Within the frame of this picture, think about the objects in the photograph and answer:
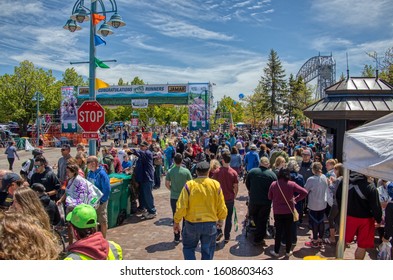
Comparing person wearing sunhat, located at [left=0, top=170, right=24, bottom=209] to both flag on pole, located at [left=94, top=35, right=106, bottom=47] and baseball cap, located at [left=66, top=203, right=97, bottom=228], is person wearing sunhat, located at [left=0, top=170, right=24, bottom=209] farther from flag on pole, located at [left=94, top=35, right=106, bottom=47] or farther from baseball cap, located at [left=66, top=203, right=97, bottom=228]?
flag on pole, located at [left=94, top=35, right=106, bottom=47]

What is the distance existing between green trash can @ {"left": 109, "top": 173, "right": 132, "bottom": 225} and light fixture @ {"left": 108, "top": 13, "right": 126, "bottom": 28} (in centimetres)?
375

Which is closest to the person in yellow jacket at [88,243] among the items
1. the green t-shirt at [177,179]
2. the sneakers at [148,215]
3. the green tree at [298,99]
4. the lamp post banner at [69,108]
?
the green t-shirt at [177,179]

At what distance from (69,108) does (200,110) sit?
45.5ft

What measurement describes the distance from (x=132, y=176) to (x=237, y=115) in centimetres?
6877

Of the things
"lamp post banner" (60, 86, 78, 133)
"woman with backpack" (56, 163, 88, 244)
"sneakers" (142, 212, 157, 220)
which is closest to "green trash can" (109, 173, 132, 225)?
"sneakers" (142, 212, 157, 220)

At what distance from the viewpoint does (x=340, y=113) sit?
9109mm

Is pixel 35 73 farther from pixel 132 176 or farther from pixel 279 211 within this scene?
pixel 279 211

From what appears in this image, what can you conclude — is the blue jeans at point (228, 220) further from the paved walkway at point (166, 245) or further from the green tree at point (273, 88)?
the green tree at point (273, 88)

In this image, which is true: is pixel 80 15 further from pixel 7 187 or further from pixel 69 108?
pixel 69 108

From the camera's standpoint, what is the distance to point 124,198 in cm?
799

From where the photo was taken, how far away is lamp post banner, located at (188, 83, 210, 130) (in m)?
28.0

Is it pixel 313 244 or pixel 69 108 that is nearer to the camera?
pixel 313 244

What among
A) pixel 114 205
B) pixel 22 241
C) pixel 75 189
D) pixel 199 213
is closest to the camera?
pixel 22 241

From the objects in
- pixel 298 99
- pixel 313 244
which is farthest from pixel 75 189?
pixel 298 99
